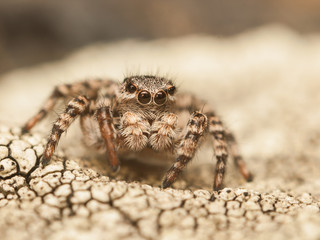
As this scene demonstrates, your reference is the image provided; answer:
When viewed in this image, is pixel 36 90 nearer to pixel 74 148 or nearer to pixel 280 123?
pixel 74 148

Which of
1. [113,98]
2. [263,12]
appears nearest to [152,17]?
[263,12]

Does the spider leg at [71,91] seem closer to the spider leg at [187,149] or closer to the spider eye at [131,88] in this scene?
the spider eye at [131,88]

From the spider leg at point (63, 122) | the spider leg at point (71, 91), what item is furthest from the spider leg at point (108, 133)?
the spider leg at point (71, 91)

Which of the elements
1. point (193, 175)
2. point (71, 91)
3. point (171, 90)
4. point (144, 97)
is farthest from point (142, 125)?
point (71, 91)

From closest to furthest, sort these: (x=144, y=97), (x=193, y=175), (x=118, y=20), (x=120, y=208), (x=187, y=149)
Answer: (x=120, y=208)
(x=187, y=149)
(x=144, y=97)
(x=193, y=175)
(x=118, y=20)

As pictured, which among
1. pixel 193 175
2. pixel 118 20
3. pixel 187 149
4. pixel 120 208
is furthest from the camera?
pixel 118 20

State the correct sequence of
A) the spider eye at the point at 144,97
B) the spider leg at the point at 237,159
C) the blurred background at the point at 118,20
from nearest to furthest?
the spider eye at the point at 144,97, the spider leg at the point at 237,159, the blurred background at the point at 118,20

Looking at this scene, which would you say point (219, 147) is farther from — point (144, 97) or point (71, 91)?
point (71, 91)
